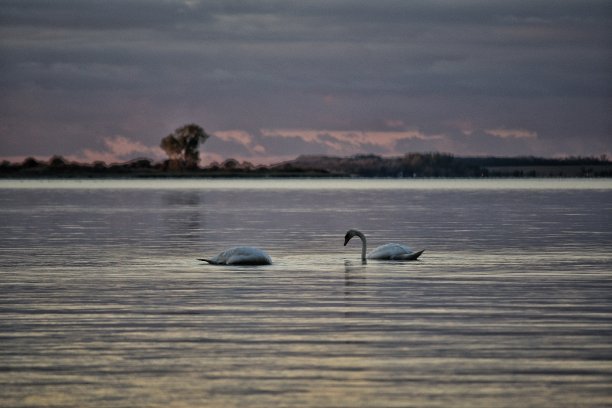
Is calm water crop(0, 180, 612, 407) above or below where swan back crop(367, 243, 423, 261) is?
below

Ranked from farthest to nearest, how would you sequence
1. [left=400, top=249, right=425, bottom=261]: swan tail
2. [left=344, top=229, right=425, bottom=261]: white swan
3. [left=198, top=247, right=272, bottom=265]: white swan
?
[left=344, top=229, right=425, bottom=261]: white swan
[left=400, top=249, right=425, bottom=261]: swan tail
[left=198, top=247, right=272, bottom=265]: white swan

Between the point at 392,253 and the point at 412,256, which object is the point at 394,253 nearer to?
the point at 392,253

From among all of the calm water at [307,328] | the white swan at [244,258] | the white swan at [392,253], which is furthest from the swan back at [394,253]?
the white swan at [244,258]

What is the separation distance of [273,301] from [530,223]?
123ft

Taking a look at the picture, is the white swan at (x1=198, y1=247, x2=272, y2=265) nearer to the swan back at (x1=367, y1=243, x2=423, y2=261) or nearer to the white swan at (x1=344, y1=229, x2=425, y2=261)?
the white swan at (x1=344, y1=229, x2=425, y2=261)

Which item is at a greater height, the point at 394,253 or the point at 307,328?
the point at 394,253

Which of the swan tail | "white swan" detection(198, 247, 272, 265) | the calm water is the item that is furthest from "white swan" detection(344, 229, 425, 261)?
"white swan" detection(198, 247, 272, 265)

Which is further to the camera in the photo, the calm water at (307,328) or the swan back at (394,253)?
the swan back at (394,253)

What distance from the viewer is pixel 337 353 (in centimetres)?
1759

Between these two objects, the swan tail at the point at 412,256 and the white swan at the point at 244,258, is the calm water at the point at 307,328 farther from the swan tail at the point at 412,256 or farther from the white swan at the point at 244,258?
the white swan at the point at 244,258

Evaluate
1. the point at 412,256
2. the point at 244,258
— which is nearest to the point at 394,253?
the point at 412,256

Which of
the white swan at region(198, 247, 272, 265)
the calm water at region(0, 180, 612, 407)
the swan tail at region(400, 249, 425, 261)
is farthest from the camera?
the swan tail at region(400, 249, 425, 261)

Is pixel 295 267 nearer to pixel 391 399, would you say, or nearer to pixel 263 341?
pixel 263 341

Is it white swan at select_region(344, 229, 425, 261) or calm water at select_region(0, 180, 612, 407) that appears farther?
white swan at select_region(344, 229, 425, 261)
